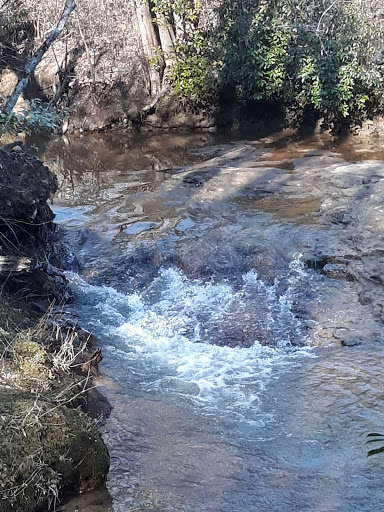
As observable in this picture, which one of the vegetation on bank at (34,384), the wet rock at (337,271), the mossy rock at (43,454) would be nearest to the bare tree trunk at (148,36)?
the vegetation on bank at (34,384)

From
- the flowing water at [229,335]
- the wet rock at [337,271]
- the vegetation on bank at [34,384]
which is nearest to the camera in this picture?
the vegetation on bank at [34,384]

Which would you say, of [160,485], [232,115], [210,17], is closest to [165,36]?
[210,17]

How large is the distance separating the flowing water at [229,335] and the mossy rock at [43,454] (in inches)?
7.5

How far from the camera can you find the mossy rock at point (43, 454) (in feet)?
11.5

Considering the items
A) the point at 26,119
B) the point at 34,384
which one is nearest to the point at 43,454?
the point at 34,384

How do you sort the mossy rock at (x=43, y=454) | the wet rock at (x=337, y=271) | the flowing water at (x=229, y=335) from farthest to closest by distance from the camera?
1. the wet rock at (x=337, y=271)
2. the flowing water at (x=229, y=335)
3. the mossy rock at (x=43, y=454)

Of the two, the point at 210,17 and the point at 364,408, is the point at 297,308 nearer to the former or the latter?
the point at 364,408

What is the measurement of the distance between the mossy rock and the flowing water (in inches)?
7.5

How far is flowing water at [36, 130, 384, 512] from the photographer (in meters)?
4.34

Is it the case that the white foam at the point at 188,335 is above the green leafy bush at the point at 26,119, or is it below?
below

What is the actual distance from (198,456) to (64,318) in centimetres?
274

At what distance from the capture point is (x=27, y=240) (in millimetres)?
7270

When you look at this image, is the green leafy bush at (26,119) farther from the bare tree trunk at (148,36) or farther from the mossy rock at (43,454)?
the bare tree trunk at (148,36)

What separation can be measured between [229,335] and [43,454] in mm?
3268
